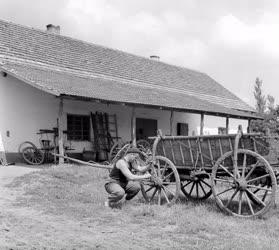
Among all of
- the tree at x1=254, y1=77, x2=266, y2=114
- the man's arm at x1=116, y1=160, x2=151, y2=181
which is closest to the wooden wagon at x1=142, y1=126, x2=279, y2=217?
the man's arm at x1=116, y1=160, x2=151, y2=181

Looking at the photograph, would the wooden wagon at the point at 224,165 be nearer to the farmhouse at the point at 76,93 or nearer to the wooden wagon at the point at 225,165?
the wooden wagon at the point at 225,165

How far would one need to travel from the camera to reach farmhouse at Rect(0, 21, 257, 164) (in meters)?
16.1

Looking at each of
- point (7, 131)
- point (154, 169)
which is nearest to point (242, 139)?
point (154, 169)

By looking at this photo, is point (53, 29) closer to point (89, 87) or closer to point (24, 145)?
point (89, 87)

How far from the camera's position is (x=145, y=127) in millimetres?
21750

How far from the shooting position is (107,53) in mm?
24203

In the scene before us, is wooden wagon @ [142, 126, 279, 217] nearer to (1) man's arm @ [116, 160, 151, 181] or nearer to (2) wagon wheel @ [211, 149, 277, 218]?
(2) wagon wheel @ [211, 149, 277, 218]

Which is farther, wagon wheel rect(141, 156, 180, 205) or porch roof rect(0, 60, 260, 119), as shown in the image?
porch roof rect(0, 60, 260, 119)

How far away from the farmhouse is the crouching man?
628 cm

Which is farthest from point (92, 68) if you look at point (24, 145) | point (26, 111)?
point (24, 145)

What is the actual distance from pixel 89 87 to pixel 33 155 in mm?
3220

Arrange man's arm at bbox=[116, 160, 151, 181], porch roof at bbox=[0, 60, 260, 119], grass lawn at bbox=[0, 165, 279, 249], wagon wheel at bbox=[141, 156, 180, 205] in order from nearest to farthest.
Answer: grass lawn at bbox=[0, 165, 279, 249], man's arm at bbox=[116, 160, 151, 181], wagon wheel at bbox=[141, 156, 180, 205], porch roof at bbox=[0, 60, 260, 119]

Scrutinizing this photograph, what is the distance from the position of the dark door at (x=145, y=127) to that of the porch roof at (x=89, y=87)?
4.85 ft

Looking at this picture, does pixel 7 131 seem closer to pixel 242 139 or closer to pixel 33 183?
pixel 33 183
